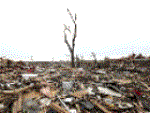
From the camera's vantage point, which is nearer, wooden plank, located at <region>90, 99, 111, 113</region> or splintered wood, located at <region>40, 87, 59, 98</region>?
wooden plank, located at <region>90, 99, 111, 113</region>

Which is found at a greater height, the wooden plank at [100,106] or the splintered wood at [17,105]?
the splintered wood at [17,105]

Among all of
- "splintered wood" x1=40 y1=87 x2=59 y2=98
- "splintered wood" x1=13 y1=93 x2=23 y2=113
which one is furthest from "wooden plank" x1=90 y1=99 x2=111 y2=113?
"splintered wood" x1=13 y1=93 x2=23 y2=113

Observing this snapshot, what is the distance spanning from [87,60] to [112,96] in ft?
12.0

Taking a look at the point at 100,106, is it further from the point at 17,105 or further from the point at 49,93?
the point at 17,105

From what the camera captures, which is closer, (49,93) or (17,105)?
(17,105)

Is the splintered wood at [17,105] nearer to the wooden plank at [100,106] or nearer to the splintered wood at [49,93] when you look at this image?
the splintered wood at [49,93]

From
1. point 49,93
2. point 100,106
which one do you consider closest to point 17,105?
point 49,93

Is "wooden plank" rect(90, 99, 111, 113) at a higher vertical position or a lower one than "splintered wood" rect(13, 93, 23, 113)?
lower

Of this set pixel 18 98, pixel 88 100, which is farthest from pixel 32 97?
pixel 88 100

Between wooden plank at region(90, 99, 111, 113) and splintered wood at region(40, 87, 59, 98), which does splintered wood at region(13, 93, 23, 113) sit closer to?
splintered wood at region(40, 87, 59, 98)

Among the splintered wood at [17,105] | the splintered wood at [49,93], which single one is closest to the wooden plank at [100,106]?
the splintered wood at [49,93]

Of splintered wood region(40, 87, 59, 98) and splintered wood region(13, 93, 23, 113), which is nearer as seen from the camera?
splintered wood region(13, 93, 23, 113)

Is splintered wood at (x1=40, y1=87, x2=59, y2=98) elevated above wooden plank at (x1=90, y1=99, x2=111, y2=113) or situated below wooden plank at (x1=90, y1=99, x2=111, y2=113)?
above

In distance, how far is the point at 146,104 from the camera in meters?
1.46
